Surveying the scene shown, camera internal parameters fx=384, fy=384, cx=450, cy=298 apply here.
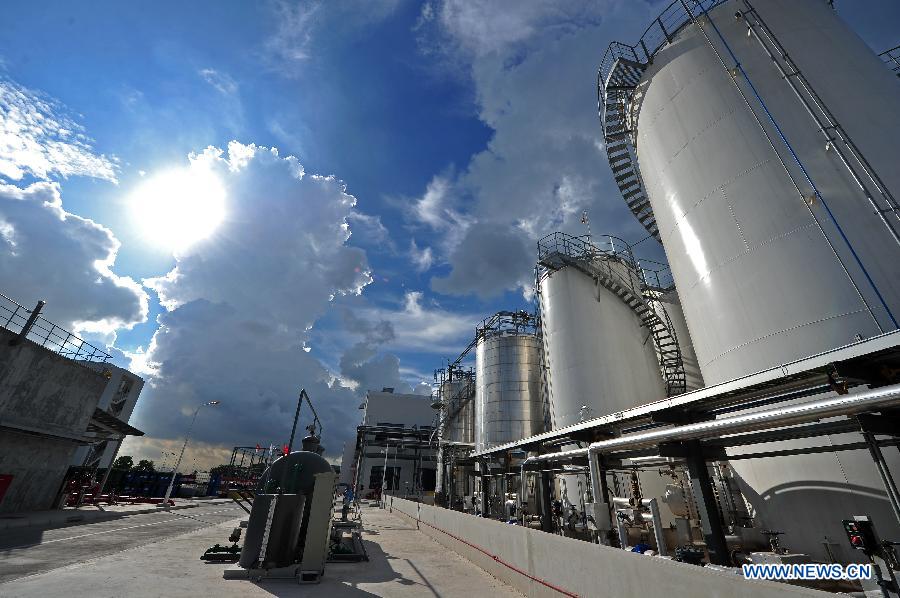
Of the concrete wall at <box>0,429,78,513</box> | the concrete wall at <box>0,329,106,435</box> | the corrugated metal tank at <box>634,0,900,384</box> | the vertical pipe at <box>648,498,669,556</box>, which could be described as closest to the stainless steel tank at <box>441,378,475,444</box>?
the concrete wall at <box>0,329,106,435</box>

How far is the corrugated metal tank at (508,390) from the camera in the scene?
28.6 metres

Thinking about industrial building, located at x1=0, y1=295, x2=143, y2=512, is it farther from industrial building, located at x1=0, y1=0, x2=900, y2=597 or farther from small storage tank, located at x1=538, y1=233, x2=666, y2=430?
small storage tank, located at x1=538, y1=233, x2=666, y2=430

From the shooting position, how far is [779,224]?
9.95 meters

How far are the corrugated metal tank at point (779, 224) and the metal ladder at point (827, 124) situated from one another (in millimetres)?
161

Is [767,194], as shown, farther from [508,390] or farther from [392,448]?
[392,448]

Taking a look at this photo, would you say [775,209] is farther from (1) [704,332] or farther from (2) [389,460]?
(2) [389,460]

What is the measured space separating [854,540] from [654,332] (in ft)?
59.8

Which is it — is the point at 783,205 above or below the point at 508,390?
below

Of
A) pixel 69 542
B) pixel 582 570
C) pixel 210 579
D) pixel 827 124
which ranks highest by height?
pixel 827 124

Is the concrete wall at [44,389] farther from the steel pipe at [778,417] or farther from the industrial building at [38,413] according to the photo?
the steel pipe at [778,417]

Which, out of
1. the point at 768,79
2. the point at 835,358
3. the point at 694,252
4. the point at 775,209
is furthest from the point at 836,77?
the point at 835,358

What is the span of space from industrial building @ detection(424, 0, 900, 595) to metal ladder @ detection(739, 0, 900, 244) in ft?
0.16

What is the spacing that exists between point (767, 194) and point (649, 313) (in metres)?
12.8

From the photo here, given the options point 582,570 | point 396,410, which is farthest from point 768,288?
point 396,410
